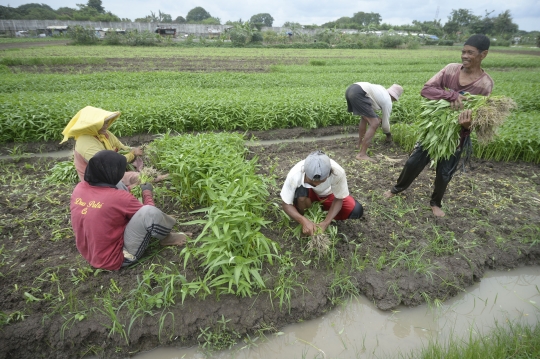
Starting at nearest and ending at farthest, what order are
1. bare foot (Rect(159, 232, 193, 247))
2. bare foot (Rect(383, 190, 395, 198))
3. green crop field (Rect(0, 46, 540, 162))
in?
bare foot (Rect(159, 232, 193, 247))
bare foot (Rect(383, 190, 395, 198))
green crop field (Rect(0, 46, 540, 162))

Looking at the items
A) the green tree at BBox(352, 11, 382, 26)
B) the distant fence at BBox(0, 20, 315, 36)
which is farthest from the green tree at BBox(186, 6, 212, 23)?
the distant fence at BBox(0, 20, 315, 36)

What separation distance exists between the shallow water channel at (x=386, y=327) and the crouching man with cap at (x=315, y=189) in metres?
0.85

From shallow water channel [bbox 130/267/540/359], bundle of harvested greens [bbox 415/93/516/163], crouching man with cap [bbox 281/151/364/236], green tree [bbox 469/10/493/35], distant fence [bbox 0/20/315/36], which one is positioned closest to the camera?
shallow water channel [bbox 130/267/540/359]

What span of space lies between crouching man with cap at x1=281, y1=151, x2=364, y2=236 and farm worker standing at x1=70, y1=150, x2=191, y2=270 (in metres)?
1.22

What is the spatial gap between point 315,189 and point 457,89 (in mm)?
2140

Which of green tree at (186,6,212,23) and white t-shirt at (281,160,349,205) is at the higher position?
green tree at (186,6,212,23)

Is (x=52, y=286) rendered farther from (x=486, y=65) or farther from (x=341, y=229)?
(x=486, y=65)

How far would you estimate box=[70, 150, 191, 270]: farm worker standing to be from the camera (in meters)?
2.52

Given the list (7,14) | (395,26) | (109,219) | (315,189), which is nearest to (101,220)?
(109,219)

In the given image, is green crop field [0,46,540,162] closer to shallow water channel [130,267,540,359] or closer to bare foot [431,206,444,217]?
bare foot [431,206,444,217]

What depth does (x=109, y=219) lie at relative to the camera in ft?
8.36

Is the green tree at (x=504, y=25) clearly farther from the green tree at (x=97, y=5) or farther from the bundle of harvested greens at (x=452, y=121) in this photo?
the green tree at (x=97, y=5)

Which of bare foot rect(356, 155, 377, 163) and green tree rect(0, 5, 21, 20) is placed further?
green tree rect(0, 5, 21, 20)

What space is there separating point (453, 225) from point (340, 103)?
4297 millimetres
